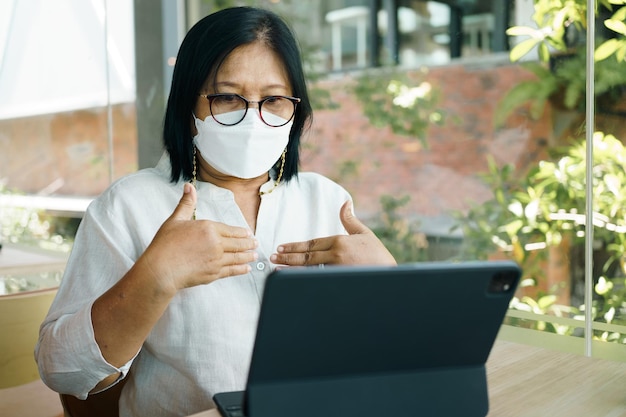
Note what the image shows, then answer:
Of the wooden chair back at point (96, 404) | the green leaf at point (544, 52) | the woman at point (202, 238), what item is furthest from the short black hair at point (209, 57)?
the green leaf at point (544, 52)

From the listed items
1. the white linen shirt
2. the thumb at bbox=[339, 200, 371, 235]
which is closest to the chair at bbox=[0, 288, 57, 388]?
the white linen shirt

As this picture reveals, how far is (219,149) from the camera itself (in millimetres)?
1413

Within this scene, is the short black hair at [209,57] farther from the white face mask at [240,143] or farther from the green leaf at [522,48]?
the green leaf at [522,48]

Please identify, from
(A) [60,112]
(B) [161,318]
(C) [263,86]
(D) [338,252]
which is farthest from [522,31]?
(A) [60,112]

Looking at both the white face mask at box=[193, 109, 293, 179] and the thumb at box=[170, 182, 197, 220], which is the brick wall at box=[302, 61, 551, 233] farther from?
the thumb at box=[170, 182, 197, 220]

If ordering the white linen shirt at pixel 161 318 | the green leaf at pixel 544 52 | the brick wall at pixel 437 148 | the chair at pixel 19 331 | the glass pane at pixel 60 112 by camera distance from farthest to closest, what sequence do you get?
the glass pane at pixel 60 112
the brick wall at pixel 437 148
the green leaf at pixel 544 52
the chair at pixel 19 331
the white linen shirt at pixel 161 318

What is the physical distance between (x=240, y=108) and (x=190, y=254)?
18.7 inches

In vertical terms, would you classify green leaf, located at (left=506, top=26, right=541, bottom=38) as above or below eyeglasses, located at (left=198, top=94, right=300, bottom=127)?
above

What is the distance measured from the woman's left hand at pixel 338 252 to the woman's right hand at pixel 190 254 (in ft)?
0.55

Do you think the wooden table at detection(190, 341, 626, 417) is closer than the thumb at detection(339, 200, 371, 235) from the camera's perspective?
Yes

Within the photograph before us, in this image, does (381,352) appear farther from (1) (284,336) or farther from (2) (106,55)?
(2) (106,55)

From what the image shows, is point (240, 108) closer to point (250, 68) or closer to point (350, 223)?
point (250, 68)

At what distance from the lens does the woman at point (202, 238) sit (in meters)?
1.07

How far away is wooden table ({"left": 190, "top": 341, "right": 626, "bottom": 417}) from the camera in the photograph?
1.07 metres
